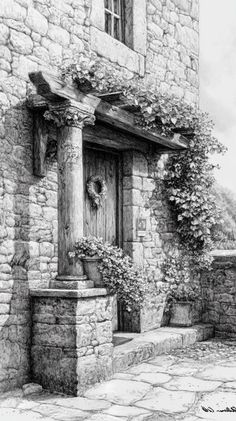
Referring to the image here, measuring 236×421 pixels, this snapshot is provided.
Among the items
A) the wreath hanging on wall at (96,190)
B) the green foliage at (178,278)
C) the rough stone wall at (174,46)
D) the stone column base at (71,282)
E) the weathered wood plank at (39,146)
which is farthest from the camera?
the rough stone wall at (174,46)

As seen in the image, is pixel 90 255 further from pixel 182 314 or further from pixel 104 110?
pixel 182 314

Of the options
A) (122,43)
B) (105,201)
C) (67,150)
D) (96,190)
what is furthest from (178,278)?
(122,43)

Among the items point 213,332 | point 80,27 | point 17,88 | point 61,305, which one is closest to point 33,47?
point 17,88

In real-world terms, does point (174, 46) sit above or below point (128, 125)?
above

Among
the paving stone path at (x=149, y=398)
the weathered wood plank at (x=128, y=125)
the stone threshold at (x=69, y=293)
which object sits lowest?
the paving stone path at (x=149, y=398)

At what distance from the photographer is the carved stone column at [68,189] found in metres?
5.56

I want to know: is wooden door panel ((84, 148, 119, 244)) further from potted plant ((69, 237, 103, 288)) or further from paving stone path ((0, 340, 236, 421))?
paving stone path ((0, 340, 236, 421))

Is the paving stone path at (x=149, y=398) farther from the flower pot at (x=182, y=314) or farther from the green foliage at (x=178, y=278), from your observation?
the green foliage at (x=178, y=278)

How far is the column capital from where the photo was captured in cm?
549

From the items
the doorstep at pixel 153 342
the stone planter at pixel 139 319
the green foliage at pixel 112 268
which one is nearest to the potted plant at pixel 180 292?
the doorstep at pixel 153 342

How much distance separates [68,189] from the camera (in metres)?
5.59

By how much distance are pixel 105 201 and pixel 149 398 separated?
9.73 feet

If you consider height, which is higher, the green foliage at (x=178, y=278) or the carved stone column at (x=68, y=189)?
the carved stone column at (x=68, y=189)

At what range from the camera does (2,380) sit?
523 cm
